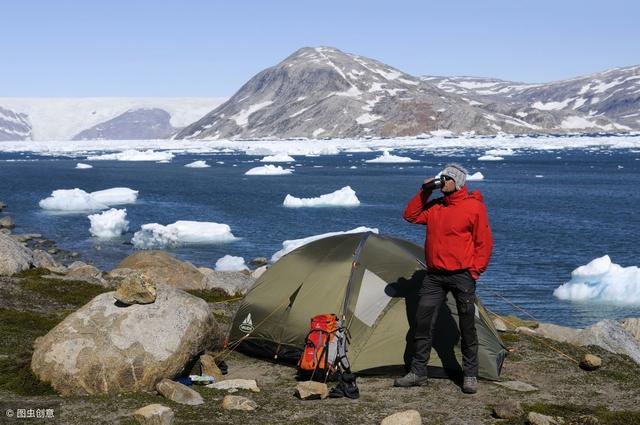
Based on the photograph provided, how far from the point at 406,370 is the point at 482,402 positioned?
4.91 ft

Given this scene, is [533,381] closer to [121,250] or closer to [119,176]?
[121,250]

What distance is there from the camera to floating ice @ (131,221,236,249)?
125 ft

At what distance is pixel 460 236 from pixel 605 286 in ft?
64.7

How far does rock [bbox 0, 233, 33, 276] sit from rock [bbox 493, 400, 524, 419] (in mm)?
15169

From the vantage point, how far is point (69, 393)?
31.3 feet

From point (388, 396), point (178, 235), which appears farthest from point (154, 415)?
point (178, 235)

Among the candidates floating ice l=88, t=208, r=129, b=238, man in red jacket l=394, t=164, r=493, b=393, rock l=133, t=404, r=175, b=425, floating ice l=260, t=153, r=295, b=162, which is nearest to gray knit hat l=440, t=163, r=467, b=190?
man in red jacket l=394, t=164, r=493, b=393

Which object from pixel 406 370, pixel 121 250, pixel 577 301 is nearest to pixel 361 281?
pixel 406 370

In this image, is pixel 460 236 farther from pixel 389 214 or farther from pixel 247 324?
pixel 389 214

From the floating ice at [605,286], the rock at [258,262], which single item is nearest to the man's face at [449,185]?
the floating ice at [605,286]

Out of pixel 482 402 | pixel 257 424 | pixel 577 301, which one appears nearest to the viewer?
pixel 257 424

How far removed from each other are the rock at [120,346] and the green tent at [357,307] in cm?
163

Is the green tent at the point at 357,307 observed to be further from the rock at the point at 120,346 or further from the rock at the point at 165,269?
the rock at the point at 165,269

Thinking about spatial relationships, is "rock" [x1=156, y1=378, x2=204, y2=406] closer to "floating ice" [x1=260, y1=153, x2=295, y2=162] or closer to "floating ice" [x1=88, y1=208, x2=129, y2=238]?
"floating ice" [x1=88, y1=208, x2=129, y2=238]
